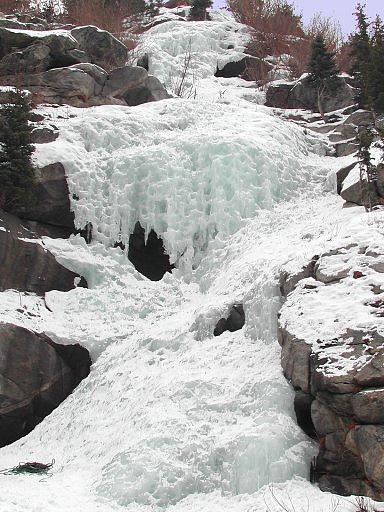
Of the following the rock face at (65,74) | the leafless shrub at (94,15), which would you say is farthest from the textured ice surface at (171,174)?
the leafless shrub at (94,15)

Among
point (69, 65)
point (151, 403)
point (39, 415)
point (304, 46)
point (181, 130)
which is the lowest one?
point (39, 415)

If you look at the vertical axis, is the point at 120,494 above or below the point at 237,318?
below

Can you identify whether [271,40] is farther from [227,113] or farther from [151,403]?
[151,403]

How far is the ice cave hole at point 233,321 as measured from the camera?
36.2 ft

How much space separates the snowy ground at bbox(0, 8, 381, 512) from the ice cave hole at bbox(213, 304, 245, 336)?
0.55 ft

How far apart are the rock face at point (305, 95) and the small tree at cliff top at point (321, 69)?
26 centimetres

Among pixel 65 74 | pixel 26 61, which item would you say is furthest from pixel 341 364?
pixel 26 61

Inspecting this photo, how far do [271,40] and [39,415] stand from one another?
24.8 metres

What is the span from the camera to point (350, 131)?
20.8m

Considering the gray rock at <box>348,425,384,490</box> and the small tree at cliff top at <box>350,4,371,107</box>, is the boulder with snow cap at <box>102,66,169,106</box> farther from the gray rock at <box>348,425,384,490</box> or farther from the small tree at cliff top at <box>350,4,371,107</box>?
the gray rock at <box>348,425,384,490</box>

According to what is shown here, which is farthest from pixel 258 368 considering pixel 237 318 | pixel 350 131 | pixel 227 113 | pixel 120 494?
pixel 350 131

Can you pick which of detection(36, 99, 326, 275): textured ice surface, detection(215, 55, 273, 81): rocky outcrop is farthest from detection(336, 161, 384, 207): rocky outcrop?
detection(215, 55, 273, 81): rocky outcrop

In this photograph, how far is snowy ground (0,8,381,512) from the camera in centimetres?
830

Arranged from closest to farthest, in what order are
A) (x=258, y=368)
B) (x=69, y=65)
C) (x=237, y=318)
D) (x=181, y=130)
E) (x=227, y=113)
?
(x=258, y=368), (x=237, y=318), (x=181, y=130), (x=227, y=113), (x=69, y=65)
